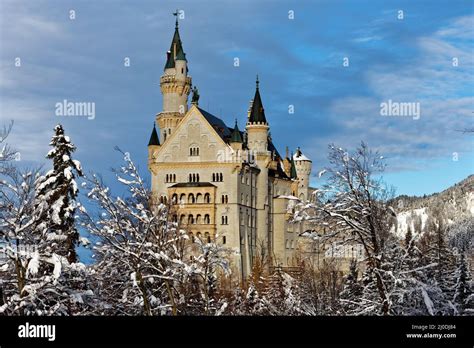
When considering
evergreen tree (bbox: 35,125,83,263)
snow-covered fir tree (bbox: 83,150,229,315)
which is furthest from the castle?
snow-covered fir tree (bbox: 83,150,229,315)

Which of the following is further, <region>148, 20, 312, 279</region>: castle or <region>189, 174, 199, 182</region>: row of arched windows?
<region>189, 174, 199, 182</region>: row of arched windows

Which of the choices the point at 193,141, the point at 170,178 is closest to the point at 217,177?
A: the point at 193,141

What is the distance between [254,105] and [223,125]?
16.5 feet

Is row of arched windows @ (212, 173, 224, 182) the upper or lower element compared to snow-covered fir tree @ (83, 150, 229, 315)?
upper

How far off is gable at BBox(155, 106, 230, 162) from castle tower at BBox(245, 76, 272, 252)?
199 inches

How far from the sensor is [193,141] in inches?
2717

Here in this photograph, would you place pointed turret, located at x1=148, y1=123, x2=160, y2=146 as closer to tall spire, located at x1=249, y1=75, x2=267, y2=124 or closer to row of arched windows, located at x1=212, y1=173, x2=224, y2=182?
row of arched windows, located at x1=212, y1=173, x2=224, y2=182

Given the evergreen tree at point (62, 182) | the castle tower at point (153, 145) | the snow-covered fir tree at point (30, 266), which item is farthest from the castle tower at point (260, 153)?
the snow-covered fir tree at point (30, 266)

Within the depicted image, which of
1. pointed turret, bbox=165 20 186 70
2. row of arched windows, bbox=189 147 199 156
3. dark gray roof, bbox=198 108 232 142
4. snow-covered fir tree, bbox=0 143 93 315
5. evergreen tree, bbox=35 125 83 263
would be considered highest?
pointed turret, bbox=165 20 186 70

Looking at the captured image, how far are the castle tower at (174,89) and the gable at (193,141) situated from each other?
245cm

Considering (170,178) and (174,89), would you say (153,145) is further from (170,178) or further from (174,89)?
(174,89)

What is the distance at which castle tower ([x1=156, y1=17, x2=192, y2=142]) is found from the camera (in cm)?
7162
